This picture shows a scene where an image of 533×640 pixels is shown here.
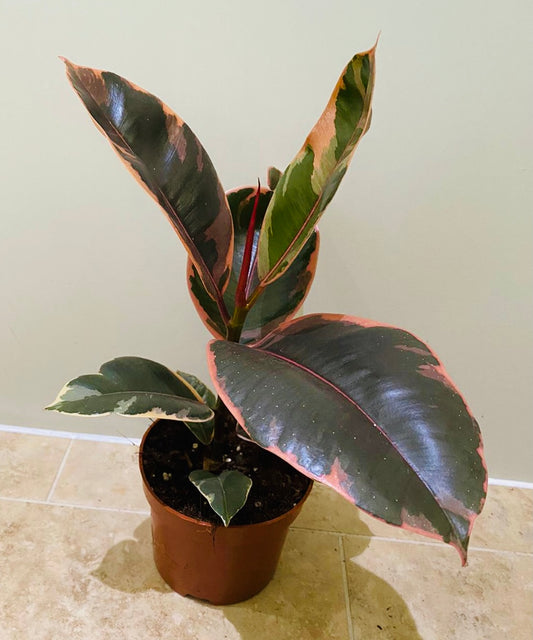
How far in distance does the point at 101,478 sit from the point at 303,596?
460mm

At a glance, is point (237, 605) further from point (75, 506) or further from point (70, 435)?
point (70, 435)

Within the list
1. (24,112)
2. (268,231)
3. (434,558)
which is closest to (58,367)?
(24,112)

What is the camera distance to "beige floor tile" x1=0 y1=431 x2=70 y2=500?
1101 millimetres

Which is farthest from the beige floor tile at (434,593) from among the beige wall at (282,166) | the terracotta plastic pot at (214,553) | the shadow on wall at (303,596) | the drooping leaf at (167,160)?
the drooping leaf at (167,160)

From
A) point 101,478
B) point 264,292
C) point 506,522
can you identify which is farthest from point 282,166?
point 506,522

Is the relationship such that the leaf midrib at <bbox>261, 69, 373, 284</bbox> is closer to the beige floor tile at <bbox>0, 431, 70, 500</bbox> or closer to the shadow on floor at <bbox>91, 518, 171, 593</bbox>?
the shadow on floor at <bbox>91, 518, 171, 593</bbox>

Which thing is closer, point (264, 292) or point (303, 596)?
point (264, 292)

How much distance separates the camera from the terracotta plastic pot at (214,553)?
2.68 ft

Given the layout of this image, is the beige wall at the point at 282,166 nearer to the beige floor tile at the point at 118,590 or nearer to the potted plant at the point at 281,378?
the potted plant at the point at 281,378

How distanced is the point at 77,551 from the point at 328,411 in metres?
0.69

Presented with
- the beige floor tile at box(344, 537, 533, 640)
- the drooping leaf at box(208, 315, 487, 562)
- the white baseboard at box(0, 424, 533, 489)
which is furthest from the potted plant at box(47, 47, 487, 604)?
the white baseboard at box(0, 424, 533, 489)

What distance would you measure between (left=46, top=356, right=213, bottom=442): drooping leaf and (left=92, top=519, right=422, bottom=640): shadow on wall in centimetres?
44

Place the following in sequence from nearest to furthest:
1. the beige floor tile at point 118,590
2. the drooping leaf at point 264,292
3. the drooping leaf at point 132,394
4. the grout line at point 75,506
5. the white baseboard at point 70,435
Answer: the drooping leaf at point 132,394 < the drooping leaf at point 264,292 < the beige floor tile at point 118,590 < the grout line at point 75,506 < the white baseboard at point 70,435

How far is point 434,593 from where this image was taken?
102 cm
